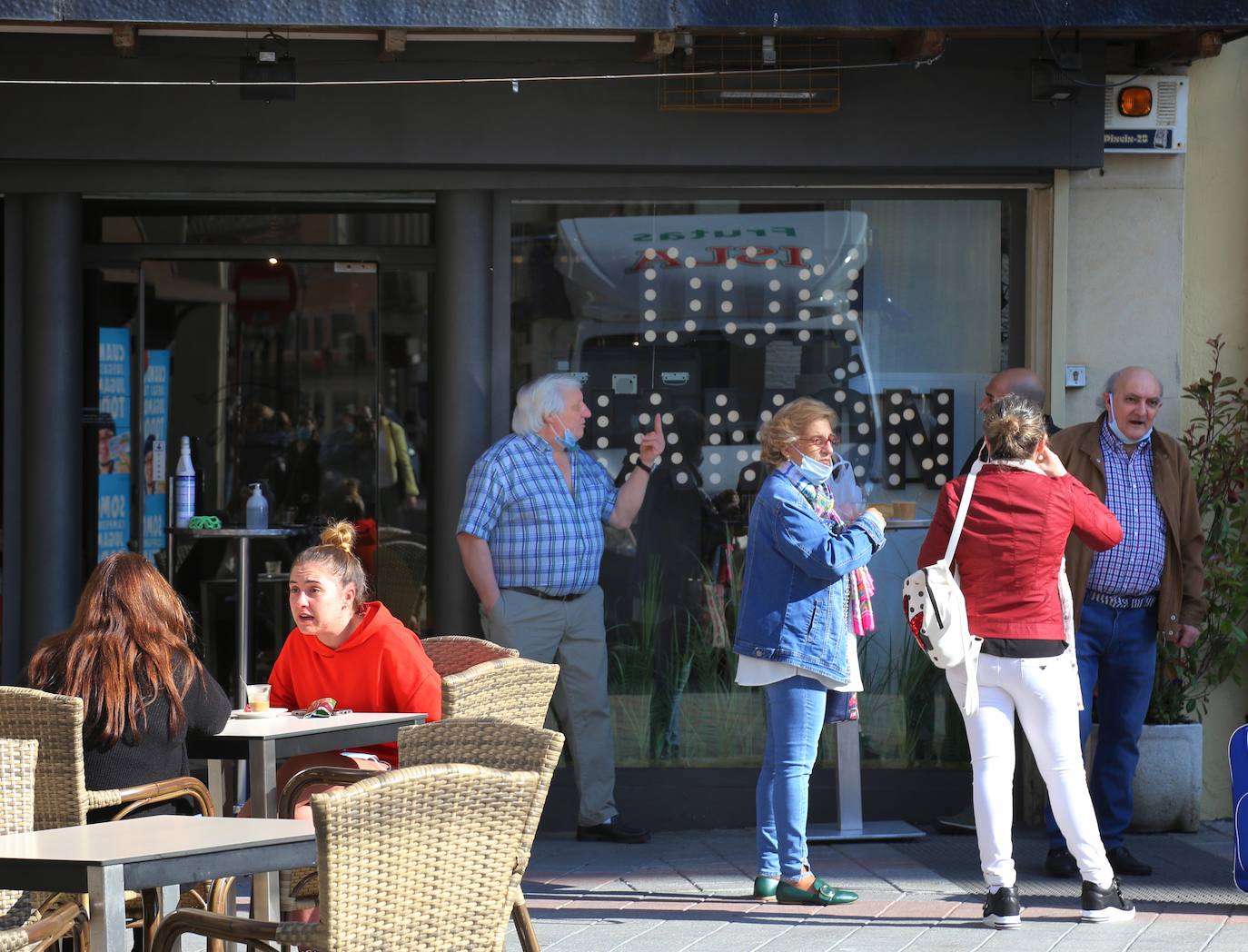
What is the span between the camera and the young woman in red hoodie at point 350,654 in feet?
17.4

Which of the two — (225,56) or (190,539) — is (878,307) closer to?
(225,56)

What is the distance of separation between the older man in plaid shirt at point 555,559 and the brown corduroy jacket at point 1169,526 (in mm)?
2039

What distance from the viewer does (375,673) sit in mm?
5367

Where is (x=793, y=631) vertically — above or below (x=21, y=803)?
above

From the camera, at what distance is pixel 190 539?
28.3 ft

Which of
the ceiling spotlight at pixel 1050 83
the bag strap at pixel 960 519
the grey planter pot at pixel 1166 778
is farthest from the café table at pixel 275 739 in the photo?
the ceiling spotlight at pixel 1050 83

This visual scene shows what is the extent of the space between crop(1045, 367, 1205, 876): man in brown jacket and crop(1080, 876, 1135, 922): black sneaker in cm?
75

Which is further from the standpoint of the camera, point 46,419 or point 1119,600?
point 46,419

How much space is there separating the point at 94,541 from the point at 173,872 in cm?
491

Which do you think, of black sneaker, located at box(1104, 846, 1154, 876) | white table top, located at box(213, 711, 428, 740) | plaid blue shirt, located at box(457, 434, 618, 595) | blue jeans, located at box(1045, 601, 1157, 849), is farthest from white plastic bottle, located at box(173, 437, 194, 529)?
black sneaker, located at box(1104, 846, 1154, 876)

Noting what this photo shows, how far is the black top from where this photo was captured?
4723 mm

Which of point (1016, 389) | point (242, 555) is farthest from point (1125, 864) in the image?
point (242, 555)

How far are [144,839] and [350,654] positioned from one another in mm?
1757

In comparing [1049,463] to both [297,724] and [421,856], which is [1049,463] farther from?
[421,856]
